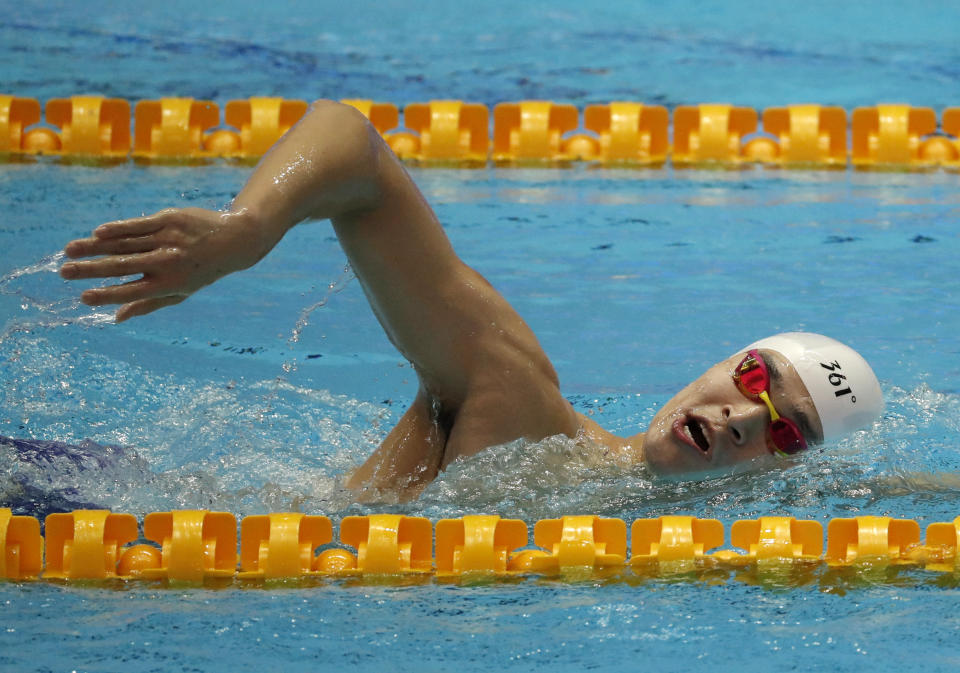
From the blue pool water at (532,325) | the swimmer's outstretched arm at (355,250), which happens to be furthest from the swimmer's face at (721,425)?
the swimmer's outstretched arm at (355,250)

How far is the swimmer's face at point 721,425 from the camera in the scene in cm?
288

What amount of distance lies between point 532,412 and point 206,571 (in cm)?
73

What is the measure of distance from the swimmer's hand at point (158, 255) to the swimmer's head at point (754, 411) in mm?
1212

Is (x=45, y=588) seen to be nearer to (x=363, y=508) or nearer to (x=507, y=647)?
(x=363, y=508)

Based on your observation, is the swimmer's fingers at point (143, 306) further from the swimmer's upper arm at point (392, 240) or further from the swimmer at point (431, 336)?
the swimmer's upper arm at point (392, 240)

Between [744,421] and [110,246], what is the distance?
58.4 inches

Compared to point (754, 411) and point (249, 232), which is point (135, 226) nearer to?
point (249, 232)

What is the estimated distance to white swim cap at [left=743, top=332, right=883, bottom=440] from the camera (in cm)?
295

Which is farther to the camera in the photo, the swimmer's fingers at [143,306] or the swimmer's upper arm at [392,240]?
the swimmer's upper arm at [392,240]

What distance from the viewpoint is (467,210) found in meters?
5.77

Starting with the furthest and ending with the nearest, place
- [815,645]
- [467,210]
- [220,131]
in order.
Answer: [220,131]
[467,210]
[815,645]

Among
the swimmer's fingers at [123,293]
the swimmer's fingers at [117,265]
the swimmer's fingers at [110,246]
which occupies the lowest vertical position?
the swimmer's fingers at [123,293]

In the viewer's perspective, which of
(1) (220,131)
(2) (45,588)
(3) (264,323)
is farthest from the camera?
(1) (220,131)

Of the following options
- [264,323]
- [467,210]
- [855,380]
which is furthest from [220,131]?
[855,380]
